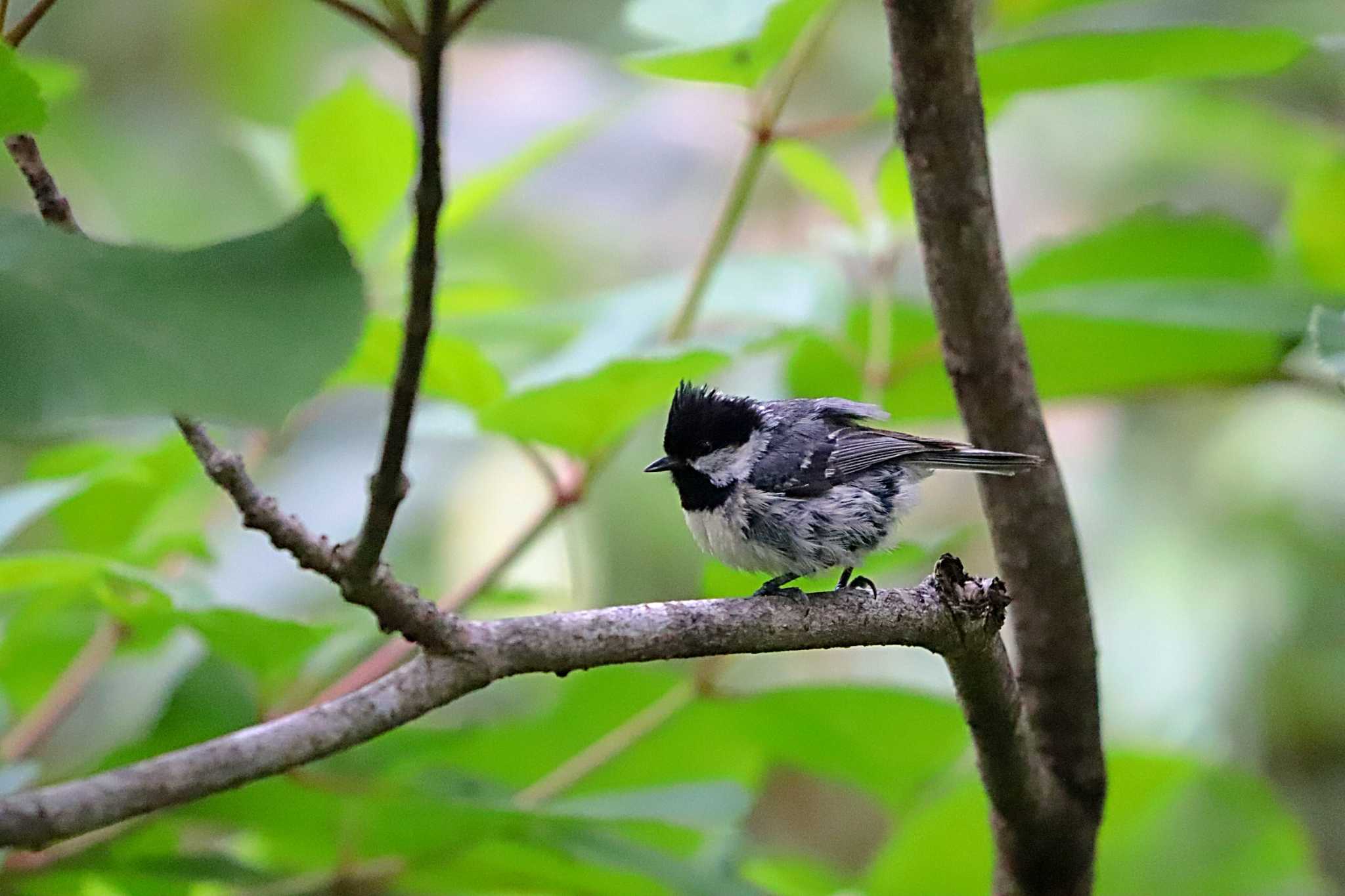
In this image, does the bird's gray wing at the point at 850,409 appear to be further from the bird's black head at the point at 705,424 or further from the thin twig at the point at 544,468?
the thin twig at the point at 544,468

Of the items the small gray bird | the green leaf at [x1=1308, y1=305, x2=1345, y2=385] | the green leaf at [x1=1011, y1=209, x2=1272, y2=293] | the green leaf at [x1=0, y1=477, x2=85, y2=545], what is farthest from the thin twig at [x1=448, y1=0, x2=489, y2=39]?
the green leaf at [x1=1011, y1=209, x2=1272, y2=293]

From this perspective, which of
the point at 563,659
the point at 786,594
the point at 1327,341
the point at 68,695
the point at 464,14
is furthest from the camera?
the point at 68,695

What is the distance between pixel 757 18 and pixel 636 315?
644mm

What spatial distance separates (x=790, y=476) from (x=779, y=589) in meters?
0.39

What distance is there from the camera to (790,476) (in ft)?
6.85

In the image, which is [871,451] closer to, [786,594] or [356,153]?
[786,594]

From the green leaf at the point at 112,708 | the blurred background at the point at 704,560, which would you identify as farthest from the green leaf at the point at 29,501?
the green leaf at the point at 112,708

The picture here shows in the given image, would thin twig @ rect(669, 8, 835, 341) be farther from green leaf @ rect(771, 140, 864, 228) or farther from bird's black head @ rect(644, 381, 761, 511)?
bird's black head @ rect(644, 381, 761, 511)

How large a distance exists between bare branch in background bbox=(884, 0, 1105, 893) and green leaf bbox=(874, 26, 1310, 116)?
21 centimetres

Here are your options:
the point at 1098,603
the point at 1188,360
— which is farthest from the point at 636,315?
the point at 1098,603

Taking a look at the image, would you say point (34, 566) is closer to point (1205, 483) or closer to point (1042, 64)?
point (1042, 64)

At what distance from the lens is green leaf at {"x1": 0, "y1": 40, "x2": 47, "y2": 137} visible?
917 mm

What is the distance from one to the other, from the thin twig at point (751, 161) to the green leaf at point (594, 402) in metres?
0.22

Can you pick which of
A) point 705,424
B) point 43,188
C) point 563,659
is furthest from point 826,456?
point 43,188
